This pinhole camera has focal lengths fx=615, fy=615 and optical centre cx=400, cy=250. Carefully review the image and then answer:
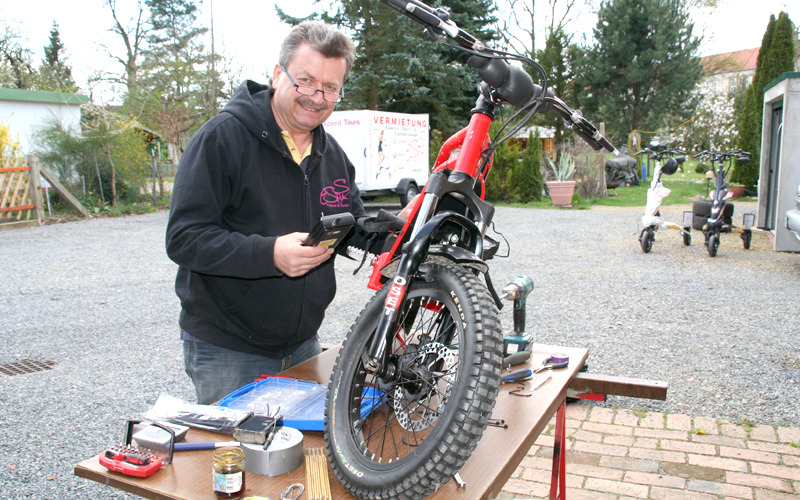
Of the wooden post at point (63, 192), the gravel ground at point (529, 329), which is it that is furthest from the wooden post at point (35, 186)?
the gravel ground at point (529, 329)

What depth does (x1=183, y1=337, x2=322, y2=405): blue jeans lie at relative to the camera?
2.25 meters

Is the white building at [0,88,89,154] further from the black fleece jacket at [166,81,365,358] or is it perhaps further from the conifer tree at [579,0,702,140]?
the conifer tree at [579,0,702,140]

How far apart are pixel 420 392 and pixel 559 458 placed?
119cm

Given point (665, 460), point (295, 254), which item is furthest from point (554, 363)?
point (665, 460)

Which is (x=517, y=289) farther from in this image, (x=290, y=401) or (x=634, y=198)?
(x=634, y=198)

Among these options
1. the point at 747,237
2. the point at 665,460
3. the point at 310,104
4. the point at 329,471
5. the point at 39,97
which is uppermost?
the point at 39,97

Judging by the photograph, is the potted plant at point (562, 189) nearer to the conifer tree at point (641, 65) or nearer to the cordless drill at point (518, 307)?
the cordless drill at point (518, 307)

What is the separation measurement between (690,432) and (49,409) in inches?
167

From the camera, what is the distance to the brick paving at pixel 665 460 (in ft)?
10.1

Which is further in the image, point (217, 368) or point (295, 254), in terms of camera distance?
point (217, 368)

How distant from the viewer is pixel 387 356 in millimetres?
1637

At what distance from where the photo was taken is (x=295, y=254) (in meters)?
1.77

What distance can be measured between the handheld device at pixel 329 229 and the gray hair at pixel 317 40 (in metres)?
0.69

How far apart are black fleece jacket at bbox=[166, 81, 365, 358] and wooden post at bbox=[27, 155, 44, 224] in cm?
1510
